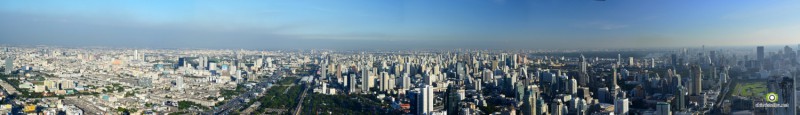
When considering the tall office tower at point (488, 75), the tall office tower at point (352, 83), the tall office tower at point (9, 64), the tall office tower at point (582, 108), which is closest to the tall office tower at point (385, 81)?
the tall office tower at point (352, 83)

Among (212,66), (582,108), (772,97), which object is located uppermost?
(212,66)

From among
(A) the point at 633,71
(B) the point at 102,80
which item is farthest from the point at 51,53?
(A) the point at 633,71

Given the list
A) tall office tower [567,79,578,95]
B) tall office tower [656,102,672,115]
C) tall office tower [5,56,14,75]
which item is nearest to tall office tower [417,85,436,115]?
tall office tower [567,79,578,95]

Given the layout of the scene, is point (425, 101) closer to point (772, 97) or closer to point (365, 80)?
point (365, 80)

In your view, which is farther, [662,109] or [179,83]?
[179,83]

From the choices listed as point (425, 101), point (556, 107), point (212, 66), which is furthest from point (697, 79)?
point (212, 66)

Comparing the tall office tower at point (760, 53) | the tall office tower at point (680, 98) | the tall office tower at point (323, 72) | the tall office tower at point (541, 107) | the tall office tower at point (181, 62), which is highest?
the tall office tower at point (760, 53)

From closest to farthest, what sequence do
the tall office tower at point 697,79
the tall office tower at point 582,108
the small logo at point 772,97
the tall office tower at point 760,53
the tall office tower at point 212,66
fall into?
the small logo at point 772,97 → the tall office tower at point 760,53 → the tall office tower at point 697,79 → the tall office tower at point 582,108 → the tall office tower at point 212,66

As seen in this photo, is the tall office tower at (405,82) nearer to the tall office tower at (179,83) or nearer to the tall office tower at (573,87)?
the tall office tower at (573,87)
